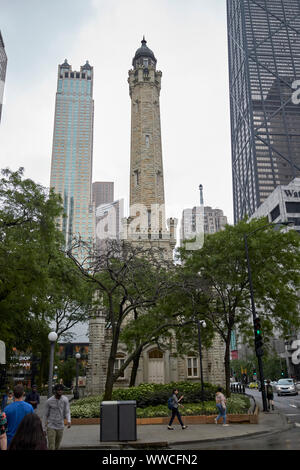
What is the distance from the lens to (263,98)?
543 ft

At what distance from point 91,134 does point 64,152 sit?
66.6 feet

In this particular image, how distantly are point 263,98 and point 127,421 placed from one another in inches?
6883

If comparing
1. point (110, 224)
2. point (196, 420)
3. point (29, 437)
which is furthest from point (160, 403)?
point (110, 224)

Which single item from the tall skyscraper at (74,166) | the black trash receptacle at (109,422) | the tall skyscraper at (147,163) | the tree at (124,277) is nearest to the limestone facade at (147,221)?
the tall skyscraper at (147,163)

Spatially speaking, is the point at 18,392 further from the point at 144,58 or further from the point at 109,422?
the point at 144,58

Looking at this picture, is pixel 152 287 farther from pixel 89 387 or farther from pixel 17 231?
pixel 89 387

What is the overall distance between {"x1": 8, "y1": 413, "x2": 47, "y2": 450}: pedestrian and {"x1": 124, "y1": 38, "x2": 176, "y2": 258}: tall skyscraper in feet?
125

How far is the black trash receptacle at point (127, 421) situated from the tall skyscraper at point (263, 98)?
13365cm

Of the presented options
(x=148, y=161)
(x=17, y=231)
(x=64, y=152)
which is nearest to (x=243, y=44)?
(x=64, y=152)

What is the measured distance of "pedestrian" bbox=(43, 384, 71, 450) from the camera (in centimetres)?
867

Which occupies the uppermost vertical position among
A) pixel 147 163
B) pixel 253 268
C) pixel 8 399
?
pixel 147 163

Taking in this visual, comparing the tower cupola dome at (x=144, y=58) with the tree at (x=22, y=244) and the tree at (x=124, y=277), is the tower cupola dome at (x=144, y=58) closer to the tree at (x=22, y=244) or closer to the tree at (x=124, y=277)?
the tree at (x=124, y=277)

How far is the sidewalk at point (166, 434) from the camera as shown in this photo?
11.7 m

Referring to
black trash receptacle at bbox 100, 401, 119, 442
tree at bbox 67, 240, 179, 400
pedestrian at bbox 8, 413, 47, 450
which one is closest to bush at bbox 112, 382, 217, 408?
tree at bbox 67, 240, 179, 400
